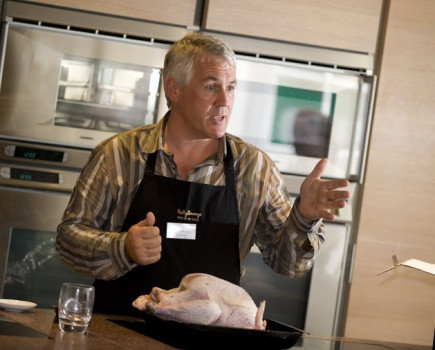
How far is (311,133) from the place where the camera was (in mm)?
3090

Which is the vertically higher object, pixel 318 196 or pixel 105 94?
pixel 105 94

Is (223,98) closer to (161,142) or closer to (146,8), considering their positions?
(161,142)

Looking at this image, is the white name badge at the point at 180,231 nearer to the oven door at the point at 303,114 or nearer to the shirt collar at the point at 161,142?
the shirt collar at the point at 161,142

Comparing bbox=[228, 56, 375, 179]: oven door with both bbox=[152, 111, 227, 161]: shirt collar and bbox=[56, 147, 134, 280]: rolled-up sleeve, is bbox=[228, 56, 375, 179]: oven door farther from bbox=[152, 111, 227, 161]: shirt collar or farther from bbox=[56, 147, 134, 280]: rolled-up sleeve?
bbox=[56, 147, 134, 280]: rolled-up sleeve

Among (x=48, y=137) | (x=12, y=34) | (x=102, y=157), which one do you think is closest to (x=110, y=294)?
(x=102, y=157)

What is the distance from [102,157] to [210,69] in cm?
36

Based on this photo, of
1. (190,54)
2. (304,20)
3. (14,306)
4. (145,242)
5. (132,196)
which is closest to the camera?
(14,306)

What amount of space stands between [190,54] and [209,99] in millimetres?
134

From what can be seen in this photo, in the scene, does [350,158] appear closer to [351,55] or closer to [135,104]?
[351,55]

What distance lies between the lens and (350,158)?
3.11 meters

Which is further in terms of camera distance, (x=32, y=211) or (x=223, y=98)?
(x=32, y=211)

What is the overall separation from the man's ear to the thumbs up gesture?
1.80 ft

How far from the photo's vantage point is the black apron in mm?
1986

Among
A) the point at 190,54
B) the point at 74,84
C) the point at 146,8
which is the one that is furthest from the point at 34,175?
the point at 190,54
